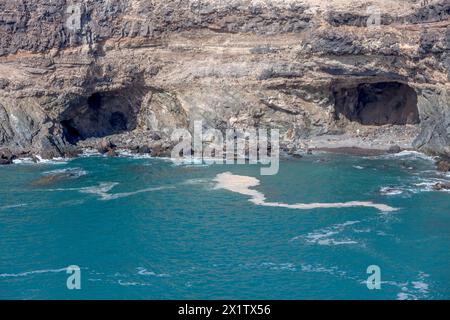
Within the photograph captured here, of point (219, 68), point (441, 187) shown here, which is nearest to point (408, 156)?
point (441, 187)

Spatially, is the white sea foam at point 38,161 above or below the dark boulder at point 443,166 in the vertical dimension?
below

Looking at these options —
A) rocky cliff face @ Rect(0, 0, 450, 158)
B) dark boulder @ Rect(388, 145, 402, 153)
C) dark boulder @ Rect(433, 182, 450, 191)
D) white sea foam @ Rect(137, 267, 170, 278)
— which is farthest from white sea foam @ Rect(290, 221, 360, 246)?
rocky cliff face @ Rect(0, 0, 450, 158)

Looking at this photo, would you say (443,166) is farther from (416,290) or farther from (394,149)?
(416,290)

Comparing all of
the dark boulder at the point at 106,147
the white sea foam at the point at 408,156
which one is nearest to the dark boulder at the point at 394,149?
the white sea foam at the point at 408,156

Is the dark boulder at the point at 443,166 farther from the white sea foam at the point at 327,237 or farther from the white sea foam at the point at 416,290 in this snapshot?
the white sea foam at the point at 416,290
